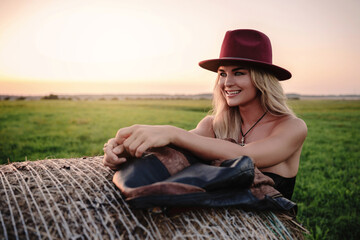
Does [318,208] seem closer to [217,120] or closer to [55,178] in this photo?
[217,120]

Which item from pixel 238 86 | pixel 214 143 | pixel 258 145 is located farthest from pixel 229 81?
pixel 214 143

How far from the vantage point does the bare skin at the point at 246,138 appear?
189cm

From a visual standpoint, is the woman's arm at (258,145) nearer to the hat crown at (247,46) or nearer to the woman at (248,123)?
the woman at (248,123)

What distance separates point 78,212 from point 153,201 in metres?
0.54

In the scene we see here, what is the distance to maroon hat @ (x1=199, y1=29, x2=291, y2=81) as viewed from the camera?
9.39ft

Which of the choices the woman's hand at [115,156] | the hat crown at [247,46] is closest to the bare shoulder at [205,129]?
the hat crown at [247,46]

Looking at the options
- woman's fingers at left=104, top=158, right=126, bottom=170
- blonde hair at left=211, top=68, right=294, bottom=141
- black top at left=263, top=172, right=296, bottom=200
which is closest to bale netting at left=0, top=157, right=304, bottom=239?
woman's fingers at left=104, top=158, right=126, bottom=170

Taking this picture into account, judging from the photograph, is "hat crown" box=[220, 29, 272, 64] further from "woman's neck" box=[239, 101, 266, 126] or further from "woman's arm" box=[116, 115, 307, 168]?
"woman's arm" box=[116, 115, 307, 168]

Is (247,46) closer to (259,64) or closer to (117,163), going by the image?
(259,64)

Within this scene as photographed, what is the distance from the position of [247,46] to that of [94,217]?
224cm

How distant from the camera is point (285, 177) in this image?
2.70m

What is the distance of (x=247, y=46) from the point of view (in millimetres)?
2879

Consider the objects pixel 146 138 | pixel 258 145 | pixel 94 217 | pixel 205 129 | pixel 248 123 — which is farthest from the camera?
pixel 205 129

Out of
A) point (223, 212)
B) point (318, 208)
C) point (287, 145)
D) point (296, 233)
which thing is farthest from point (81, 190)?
point (318, 208)
